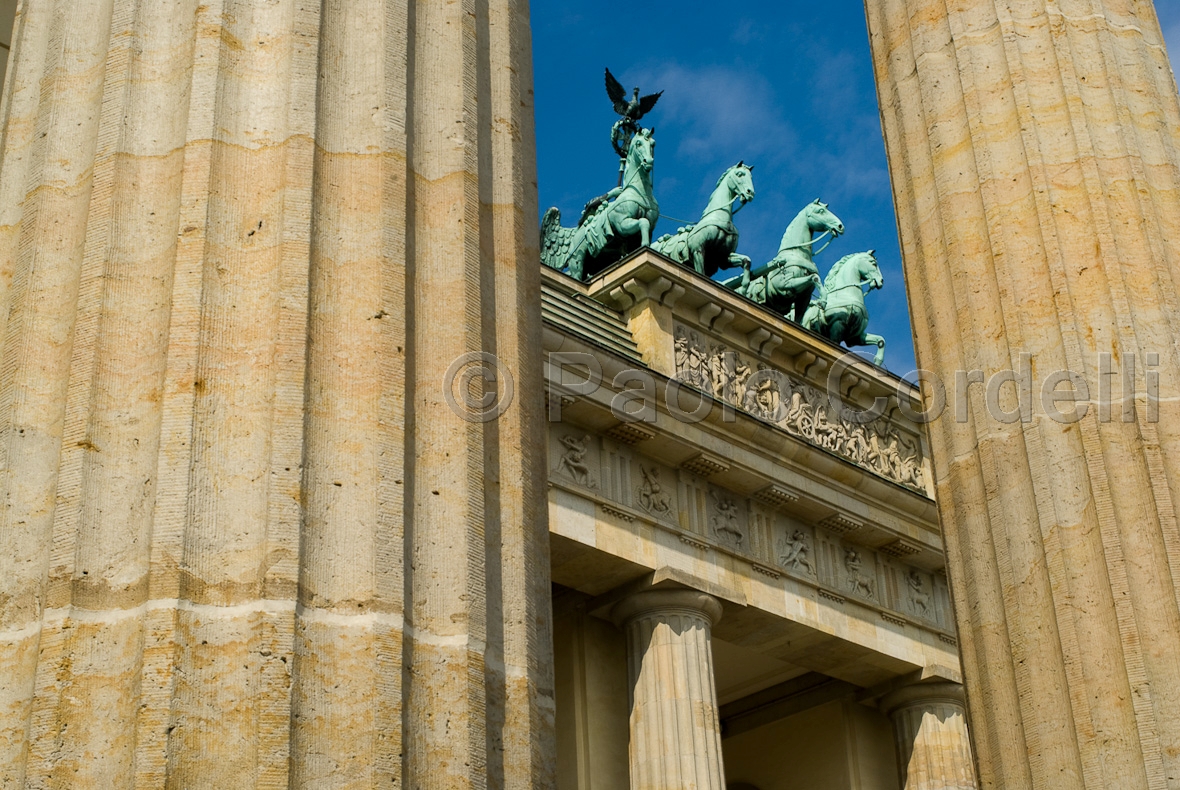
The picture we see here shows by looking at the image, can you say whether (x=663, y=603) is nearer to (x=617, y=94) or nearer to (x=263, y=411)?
(x=617, y=94)

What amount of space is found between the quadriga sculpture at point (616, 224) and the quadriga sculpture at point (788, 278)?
2973mm

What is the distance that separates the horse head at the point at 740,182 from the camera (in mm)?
36844

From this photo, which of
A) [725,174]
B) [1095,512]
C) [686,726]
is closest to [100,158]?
[1095,512]

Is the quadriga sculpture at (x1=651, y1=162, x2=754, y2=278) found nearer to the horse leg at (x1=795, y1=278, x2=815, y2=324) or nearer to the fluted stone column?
the horse leg at (x1=795, y1=278, x2=815, y2=324)

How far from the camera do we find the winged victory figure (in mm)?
38141

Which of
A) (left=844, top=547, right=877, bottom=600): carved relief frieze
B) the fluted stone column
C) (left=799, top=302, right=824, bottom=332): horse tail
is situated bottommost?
the fluted stone column

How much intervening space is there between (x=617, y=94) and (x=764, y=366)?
9561 mm

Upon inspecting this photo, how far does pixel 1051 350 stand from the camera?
40.8 feet

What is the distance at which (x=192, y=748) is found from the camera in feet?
22.7

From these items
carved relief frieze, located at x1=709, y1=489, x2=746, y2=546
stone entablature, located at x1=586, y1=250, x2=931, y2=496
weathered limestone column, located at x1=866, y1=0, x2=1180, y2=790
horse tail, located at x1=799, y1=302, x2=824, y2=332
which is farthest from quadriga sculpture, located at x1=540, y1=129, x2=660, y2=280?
weathered limestone column, located at x1=866, y1=0, x2=1180, y2=790

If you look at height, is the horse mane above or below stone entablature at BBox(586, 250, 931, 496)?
above

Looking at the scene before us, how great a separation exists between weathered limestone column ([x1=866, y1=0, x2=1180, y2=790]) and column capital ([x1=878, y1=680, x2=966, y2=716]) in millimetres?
20541

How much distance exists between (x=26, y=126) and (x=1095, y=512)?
23.7 feet

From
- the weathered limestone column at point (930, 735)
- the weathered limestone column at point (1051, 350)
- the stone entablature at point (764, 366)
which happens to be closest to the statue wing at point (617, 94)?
the stone entablature at point (764, 366)
